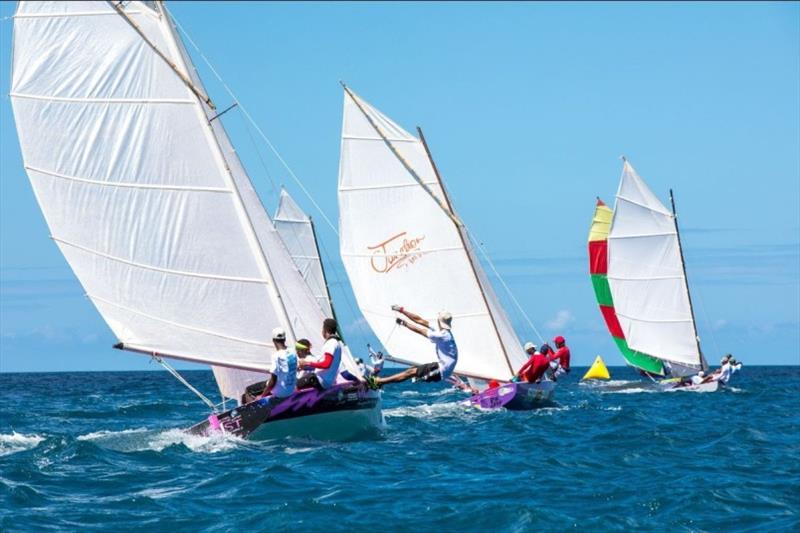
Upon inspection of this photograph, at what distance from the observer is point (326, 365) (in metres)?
23.0

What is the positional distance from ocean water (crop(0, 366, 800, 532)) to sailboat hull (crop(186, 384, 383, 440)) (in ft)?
0.91

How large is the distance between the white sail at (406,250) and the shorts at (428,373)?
46.3 feet

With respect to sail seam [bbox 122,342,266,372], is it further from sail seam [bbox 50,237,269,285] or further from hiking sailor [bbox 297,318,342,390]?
→ hiking sailor [bbox 297,318,342,390]

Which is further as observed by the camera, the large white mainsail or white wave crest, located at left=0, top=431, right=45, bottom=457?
the large white mainsail

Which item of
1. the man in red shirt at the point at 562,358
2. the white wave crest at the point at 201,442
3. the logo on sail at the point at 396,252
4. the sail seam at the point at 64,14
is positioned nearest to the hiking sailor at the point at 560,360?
the man in red shirt at the point at 562,358

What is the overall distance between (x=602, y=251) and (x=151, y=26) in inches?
1723

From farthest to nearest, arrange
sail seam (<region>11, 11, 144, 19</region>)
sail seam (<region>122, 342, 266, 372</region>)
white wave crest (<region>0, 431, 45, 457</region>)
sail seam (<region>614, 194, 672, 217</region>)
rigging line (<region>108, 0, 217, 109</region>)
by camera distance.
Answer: sail seam (<region>614, 194, 672, 217</region>) → sail seam (<region>122, 342, 266, 372</region>) → rigging line (<region>108, 0, 217, 109</region>) → sail seam (<region>11, 11, 144, 19</region>) → white wave crest (<region>0, 431, 45, 457</region>)

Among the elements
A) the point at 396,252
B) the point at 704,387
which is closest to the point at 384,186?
the point at 396,252

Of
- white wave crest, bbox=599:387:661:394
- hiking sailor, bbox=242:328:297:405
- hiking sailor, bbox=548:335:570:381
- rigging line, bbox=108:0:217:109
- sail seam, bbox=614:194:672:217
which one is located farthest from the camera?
sail seam, bbox=614:194:672:217

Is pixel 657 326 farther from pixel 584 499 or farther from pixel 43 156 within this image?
pixel 584 499

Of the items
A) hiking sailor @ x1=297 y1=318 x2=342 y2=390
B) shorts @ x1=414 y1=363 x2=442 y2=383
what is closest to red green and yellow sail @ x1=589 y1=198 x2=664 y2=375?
shorts @ x1=414 y1=363 x2=442 y2=383

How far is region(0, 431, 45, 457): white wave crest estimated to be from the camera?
78.4 ft

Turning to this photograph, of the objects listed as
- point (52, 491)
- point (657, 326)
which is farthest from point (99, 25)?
point (657, 326)

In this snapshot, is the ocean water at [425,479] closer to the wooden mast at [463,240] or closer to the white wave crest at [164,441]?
the white wave crest at [164,441]
